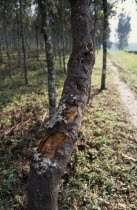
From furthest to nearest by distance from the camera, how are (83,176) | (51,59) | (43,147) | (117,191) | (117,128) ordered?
(117,128) < (51,59) < (83,176) < (117,191) < (43,147)

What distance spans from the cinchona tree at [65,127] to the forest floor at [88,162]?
2.02 meters

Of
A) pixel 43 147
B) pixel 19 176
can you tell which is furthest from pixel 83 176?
pixel 43 147

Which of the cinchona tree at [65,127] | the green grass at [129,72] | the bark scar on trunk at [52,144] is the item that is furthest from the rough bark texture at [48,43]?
the green grass at [129,72]

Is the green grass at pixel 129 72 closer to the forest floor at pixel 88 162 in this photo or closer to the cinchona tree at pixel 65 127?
the forest floor at pixel 88 162

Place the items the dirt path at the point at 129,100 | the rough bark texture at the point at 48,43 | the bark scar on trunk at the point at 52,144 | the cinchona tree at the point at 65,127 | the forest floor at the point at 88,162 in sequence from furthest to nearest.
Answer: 1. the dirt path at the point at 129,100
2. the rough bark texture at the point at 48,43
3. the forest floor at the point at 88,162
4. the bark scar on trunk at the point at 52,144
5. the cinchona tree at the point at 65,127

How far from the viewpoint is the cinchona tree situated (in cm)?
200

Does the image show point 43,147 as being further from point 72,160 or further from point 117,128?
point 117,128

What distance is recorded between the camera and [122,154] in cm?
531

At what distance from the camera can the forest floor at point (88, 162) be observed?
12.6 ft

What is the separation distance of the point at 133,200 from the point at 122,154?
1.65 meters

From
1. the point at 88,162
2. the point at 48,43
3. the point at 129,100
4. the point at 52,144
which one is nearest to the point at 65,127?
the point at 52,144

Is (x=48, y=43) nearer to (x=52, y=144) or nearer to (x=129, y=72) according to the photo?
(x=52, y=144)

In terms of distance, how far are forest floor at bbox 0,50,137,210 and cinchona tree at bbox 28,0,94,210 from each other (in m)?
2.02

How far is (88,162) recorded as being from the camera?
16.4 feet
